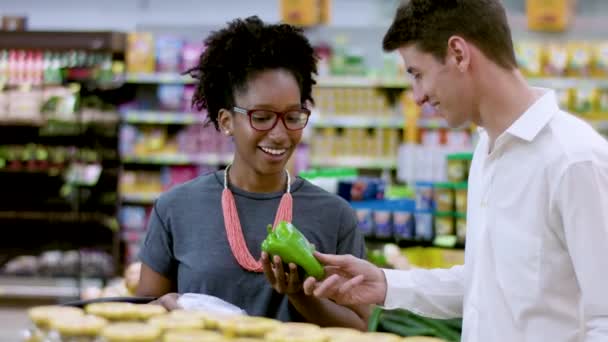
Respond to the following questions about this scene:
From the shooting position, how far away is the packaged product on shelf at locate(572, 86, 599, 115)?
281 inches

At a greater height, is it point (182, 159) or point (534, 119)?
point (534, 119)

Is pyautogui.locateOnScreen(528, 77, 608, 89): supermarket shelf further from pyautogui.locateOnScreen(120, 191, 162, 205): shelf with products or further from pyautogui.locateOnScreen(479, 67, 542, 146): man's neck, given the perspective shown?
pyautogui.locateOnScreen(479, 67, 542, 146): man's neck

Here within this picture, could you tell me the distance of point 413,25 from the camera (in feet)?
5.98

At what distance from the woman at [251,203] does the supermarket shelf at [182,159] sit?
5312mm

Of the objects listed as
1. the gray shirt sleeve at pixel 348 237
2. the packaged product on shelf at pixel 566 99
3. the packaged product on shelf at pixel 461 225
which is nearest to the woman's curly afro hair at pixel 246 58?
the gray shirt sleeve at pixel 348 237

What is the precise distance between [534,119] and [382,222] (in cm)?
235

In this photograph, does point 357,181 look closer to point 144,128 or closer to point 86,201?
point 86,201

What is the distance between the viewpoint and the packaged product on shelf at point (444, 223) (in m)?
4.08

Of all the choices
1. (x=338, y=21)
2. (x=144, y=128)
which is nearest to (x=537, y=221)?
(x=144, y=128)

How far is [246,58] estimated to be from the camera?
220cm

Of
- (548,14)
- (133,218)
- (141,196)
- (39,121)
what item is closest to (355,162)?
(141,196)

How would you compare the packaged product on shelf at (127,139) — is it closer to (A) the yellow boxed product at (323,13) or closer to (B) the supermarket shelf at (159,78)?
(B) the supermarket shelf at (159,78)

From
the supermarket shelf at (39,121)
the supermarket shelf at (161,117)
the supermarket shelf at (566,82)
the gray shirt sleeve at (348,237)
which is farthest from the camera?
the supermarket shelf at (161,117)

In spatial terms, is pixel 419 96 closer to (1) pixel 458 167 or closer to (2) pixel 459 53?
(2) pixel 459 53
